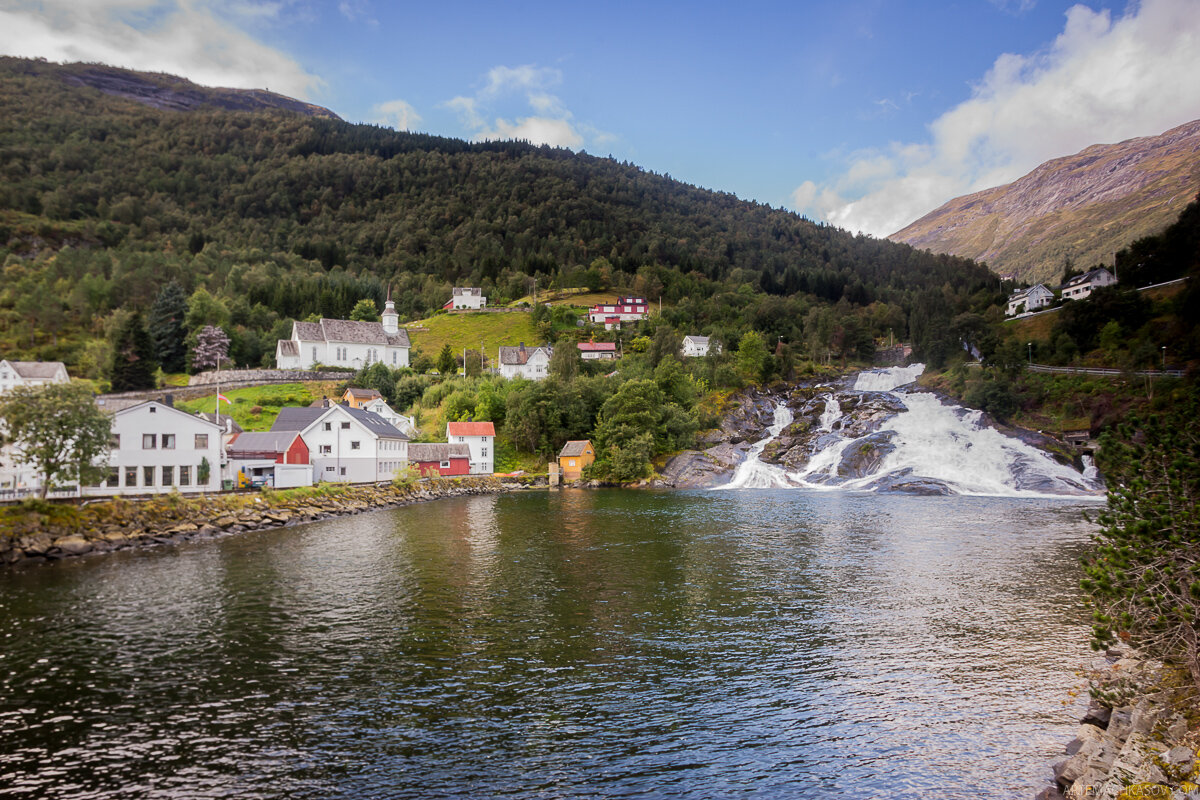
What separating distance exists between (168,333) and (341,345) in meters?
22.1

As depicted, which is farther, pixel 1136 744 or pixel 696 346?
pixel 696 346

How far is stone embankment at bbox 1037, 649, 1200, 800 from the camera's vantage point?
921 cm

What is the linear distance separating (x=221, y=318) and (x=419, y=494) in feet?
186

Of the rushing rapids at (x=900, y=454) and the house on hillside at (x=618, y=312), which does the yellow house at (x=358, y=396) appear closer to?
the rushing rapids at (x=900, y=454)

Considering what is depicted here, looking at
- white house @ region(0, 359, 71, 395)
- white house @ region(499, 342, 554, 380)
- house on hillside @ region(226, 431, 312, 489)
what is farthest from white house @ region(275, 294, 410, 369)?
house on hillside @ region(226, 431, 312, 489)

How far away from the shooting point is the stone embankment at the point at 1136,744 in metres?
9.21

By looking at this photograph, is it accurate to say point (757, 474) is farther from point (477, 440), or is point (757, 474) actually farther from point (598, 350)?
point (598, 350)

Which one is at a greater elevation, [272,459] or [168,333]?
[168,333]

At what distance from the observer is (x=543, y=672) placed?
701 inches

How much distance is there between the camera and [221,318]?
97.0 meters

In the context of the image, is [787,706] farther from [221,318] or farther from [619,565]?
[221,318]

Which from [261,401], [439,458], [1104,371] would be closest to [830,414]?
[1104,371]

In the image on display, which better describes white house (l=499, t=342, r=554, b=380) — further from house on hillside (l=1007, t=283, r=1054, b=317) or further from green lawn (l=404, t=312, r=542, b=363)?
house on hillside (l=1007, t=283, r=1054, b=317)

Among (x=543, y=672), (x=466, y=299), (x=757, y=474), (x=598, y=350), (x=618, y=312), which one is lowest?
(x=543, y=672)
